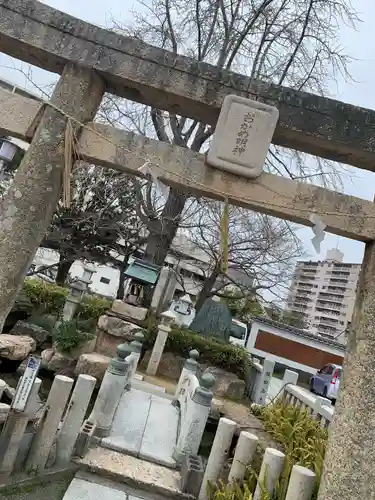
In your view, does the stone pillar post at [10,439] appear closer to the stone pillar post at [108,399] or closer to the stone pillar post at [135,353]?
the stone pillar post at [108,399]

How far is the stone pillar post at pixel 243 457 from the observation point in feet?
14.4

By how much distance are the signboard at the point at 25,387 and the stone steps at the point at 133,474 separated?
4.09ft

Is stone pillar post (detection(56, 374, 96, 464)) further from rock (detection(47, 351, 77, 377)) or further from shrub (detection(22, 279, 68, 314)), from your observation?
shrub (detection(22, 279, 68, 314))

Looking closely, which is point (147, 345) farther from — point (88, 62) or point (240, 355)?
point (88, 62)

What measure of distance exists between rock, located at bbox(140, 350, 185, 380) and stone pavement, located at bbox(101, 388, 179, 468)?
113 inches

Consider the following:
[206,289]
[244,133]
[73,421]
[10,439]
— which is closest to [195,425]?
[73,421]

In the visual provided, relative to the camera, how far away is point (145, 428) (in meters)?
6.12

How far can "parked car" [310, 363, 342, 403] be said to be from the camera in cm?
1482

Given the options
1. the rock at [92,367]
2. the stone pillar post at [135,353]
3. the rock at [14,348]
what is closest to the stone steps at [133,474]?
the stone pillar post at [135,353]

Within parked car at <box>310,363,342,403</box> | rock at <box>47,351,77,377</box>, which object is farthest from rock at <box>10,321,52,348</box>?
parked car at <box>310,363,342,403</box>

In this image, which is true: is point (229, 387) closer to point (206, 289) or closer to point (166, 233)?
point (206, 289)

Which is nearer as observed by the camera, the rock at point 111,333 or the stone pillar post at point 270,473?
the stone pillar post at point 270,473

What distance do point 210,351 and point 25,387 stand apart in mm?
7834

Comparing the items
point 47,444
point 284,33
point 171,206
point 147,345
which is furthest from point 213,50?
point 47,444
